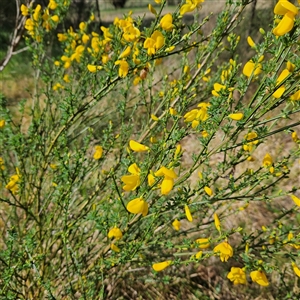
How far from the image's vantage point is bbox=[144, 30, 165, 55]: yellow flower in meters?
1.09

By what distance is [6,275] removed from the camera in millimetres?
1248

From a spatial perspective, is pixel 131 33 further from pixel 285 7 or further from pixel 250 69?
pixel 285 7

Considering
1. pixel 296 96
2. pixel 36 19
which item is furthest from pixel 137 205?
pixel 36 19

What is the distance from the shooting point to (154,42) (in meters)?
1.10

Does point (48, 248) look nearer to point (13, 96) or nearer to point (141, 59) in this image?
point (141, 59)

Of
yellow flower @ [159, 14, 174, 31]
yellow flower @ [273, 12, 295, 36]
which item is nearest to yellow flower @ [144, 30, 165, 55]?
yellow flower @ [159, 14, 174, 31]

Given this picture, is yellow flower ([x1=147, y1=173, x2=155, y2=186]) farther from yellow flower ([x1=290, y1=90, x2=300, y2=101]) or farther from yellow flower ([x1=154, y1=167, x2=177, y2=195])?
yellow flower ([x1=290, y1=90, x2=300, y2=101])

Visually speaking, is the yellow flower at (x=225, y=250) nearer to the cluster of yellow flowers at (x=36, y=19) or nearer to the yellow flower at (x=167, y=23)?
the yellow flower at (x=167, y=23)

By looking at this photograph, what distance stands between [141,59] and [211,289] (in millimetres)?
1707

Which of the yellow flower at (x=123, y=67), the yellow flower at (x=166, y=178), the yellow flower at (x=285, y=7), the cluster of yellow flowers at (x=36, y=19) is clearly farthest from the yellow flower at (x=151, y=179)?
the cluster of yellow flowers at (x=36, y=19)

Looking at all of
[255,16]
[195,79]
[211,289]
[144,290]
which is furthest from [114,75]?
[255,16]

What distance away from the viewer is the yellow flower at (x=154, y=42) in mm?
1086

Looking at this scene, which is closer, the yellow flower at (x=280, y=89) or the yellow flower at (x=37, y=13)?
the yellow flower at (x=280, y=89)

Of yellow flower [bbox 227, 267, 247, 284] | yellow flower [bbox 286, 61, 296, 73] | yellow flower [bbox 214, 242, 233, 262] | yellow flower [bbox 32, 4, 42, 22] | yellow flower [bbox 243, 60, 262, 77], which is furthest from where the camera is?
yellow flower [bbox 32, 4, 42, 22]
